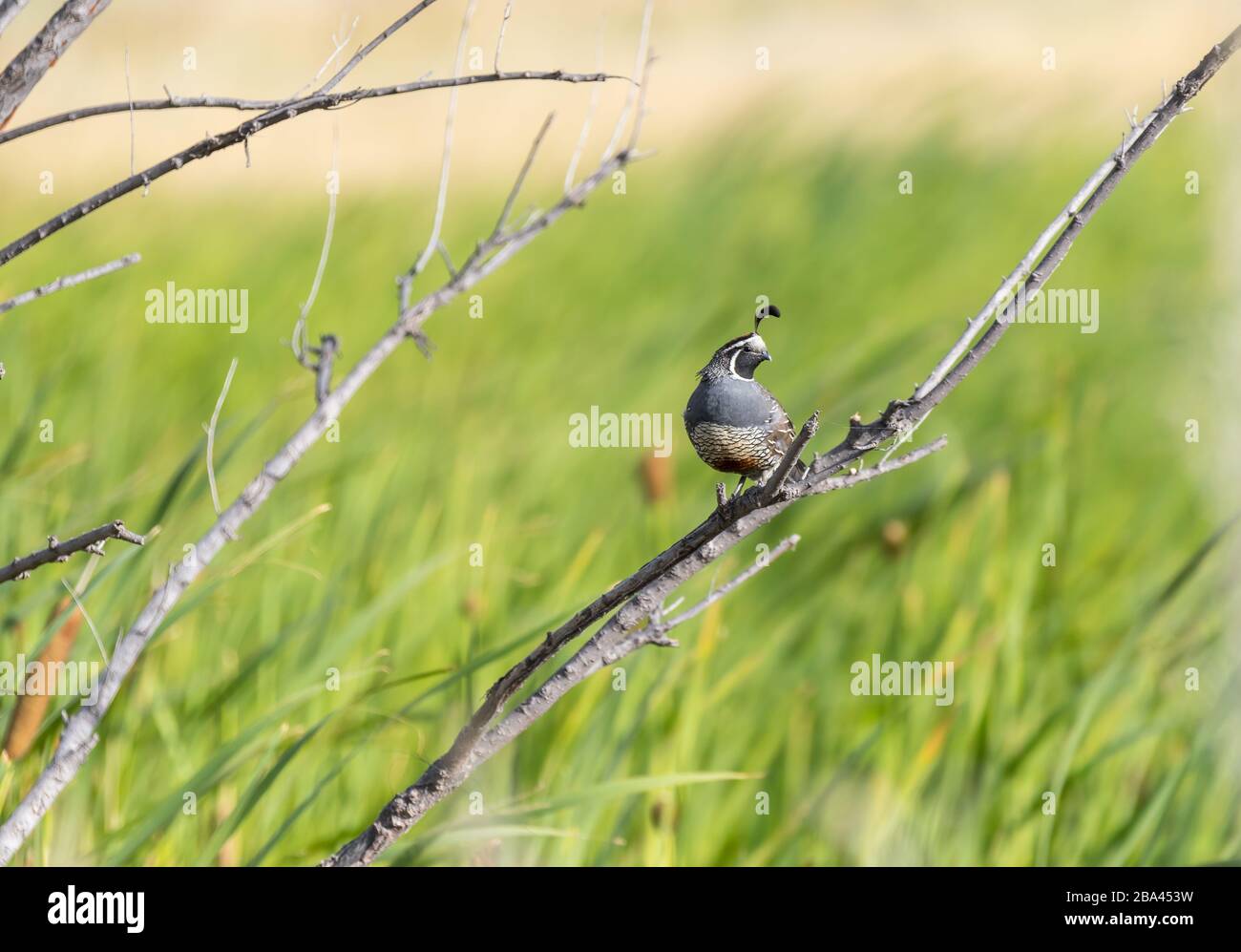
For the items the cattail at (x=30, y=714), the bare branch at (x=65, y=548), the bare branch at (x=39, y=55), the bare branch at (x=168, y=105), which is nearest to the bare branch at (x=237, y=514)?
the bare branch at (x=65, y=548)

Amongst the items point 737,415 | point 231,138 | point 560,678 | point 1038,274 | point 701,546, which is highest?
point 231,138

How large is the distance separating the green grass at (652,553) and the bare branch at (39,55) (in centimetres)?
80

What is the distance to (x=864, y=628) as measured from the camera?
3.29m

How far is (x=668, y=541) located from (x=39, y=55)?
1910 millimetres

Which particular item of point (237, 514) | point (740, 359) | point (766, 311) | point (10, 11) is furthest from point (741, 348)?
point (10, 11)

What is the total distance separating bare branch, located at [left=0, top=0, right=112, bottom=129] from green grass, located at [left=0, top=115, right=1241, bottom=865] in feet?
2.64

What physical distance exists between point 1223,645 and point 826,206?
2866 mm

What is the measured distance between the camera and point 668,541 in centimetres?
290

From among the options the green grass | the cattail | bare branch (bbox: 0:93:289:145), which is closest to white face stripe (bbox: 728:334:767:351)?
bare branch (bbox: 0:93:289:145)

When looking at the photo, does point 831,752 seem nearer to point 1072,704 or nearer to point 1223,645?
point 1072,704

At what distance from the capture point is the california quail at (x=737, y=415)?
3.62ft

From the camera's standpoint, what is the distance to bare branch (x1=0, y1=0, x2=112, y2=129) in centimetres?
121

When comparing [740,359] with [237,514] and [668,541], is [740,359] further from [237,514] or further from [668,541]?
[668,541]

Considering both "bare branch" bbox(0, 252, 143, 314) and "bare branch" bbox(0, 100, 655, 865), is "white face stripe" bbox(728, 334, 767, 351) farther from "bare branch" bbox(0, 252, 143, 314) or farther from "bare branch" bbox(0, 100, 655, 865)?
"bare branch" bbox(0, 252, 143, 314)
